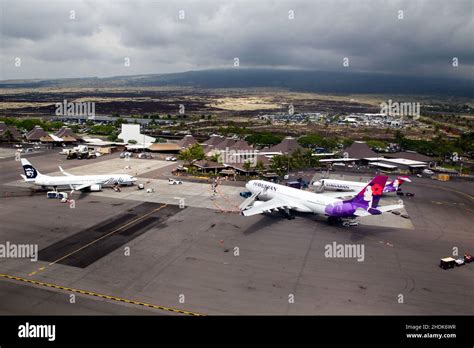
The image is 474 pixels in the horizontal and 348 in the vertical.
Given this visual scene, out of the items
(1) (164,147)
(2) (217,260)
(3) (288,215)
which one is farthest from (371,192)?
(1) (164,147)

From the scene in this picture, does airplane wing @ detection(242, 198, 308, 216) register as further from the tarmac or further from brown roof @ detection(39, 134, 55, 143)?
brown roof @ detection(39, 134, 55, 143)

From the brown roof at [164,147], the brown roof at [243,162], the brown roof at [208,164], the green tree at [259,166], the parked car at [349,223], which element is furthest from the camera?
the brown roof at [164,147]

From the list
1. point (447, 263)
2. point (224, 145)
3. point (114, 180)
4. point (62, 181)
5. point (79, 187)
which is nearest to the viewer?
point (447, 263)

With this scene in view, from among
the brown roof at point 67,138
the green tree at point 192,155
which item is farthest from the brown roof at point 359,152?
the brown roof at point 67,138

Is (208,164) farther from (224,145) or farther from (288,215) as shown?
(288,215)

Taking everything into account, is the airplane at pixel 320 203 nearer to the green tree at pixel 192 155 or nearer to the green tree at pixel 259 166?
the green tree at pixel 259 166

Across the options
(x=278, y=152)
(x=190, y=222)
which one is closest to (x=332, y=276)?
(x=190, y=222)
